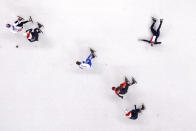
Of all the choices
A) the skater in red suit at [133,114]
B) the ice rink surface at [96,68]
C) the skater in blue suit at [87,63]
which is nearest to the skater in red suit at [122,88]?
the ice rink surface at [96,68]

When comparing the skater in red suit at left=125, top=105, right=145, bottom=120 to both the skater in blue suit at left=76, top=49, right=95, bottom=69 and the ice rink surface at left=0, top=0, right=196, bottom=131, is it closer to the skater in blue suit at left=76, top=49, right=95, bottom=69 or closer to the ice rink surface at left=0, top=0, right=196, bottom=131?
the ice rink surface at left=0, top=0, right=196, bottom=131

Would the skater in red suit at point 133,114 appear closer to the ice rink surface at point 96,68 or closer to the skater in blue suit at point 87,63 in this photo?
the ice rink surface at point 96,68

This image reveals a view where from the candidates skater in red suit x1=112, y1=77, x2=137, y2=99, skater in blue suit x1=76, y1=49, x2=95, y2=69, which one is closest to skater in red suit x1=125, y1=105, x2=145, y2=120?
skater in red suit x1=112, y1=77, x2=137, y2=99

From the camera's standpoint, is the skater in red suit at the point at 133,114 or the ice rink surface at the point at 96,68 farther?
the ice rink surface at the point at 96,68

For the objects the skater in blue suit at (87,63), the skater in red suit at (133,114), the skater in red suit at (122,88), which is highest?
the skater in blue suit at (87,63)

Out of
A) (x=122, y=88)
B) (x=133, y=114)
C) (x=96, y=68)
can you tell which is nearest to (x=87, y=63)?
(x=96, y=68)

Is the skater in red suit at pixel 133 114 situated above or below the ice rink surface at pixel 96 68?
below

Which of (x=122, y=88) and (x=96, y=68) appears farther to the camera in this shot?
(x=96, y=68)

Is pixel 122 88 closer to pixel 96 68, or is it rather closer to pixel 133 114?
pixel 133 114
